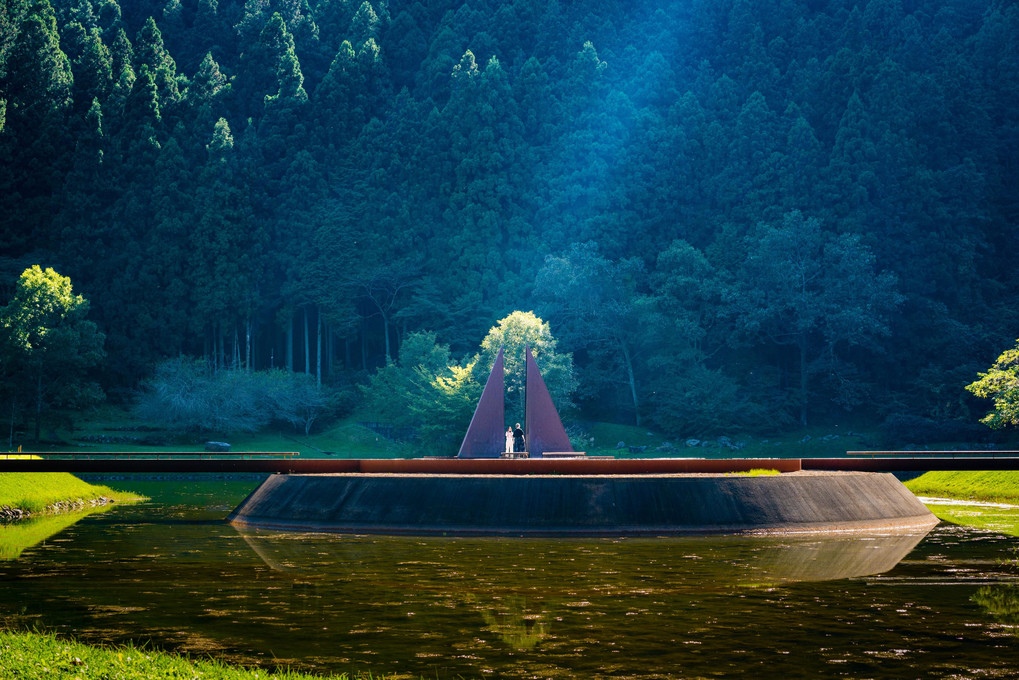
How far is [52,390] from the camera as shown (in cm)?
6412

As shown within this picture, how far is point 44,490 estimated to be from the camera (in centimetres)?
3500

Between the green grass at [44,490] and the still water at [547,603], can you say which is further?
the green grass at [44,490]

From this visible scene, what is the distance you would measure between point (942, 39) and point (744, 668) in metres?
84.3

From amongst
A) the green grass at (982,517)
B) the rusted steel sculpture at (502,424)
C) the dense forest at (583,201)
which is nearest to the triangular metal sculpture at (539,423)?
the rusted steel sculpture at (502,424)

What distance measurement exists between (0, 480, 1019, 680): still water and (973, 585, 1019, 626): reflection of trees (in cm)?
7

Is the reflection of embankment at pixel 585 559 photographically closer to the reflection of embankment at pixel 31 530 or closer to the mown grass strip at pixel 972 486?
the reflection of embankment at pixel 31 530

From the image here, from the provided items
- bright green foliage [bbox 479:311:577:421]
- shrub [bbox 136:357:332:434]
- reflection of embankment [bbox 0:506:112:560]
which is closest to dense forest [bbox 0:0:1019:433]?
shrub [bbox 136:357:332:434]

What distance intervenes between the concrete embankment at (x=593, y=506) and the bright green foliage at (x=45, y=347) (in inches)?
1598

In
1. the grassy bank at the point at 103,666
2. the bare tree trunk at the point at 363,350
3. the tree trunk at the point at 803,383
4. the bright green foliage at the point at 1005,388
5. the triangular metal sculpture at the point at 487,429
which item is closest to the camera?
the grassy bank at the point at 103,666

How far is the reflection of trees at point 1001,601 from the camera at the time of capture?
48.4ft

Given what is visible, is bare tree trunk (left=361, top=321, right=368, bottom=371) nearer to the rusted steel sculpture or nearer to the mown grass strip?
the rusted steel sculpture

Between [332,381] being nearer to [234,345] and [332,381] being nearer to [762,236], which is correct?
[234,345]

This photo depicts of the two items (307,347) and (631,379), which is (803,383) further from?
(307,347)

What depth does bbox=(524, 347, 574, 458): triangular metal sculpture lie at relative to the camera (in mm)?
34250
